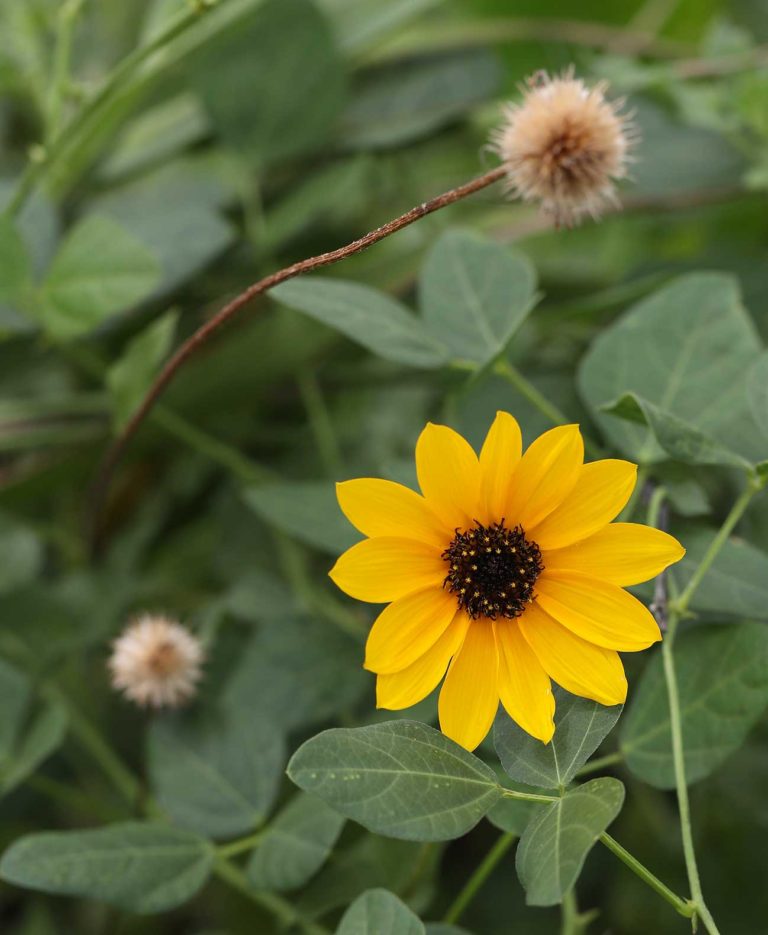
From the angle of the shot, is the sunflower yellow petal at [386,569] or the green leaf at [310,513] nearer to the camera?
the sunflower yellow petal at [386,569]

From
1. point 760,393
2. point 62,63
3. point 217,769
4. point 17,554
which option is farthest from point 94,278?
point 760,393

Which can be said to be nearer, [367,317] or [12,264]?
[367,317]

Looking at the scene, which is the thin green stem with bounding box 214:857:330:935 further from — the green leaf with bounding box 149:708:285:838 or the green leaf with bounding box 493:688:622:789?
the green leaf with bounding box 493:688:622:789

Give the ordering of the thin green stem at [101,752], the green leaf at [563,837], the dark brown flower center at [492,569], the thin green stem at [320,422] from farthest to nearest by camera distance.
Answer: the thin green stem at [320,422]
the thin green stem at [101,752]
the dark brown flower center at [492,569]
the green leaf at [563,837]

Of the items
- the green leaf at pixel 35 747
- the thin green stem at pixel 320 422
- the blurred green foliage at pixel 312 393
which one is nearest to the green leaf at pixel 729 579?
the blurred green foliage at pixel 312 393

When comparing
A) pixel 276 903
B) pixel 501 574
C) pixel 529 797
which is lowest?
pixel 276 903

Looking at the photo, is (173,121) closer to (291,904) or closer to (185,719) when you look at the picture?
(185,719)

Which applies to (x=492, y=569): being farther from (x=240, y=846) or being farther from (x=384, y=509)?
(x=240, y=846)

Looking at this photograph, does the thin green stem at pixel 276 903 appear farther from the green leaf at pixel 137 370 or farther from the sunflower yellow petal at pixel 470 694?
the green leaf at pixel 137 370
